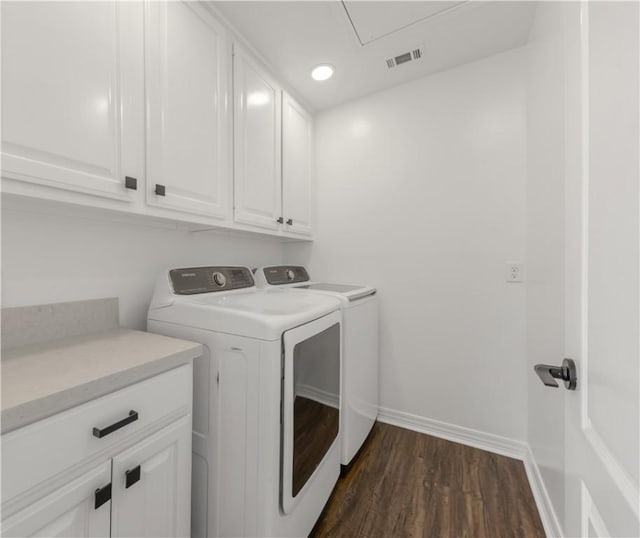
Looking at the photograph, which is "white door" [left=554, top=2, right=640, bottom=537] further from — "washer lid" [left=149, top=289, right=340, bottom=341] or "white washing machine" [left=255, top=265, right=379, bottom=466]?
"white washing machine" [left=255, top=265, right=379, bottom=466]

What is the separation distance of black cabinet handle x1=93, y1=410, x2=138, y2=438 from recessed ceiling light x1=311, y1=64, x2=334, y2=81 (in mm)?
2073

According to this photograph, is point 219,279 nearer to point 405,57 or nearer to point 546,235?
point 546,235

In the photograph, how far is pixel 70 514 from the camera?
631 millimetres

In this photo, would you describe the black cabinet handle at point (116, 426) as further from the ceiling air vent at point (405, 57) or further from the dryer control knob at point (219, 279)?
the ceiling air vent at point (405, 57)

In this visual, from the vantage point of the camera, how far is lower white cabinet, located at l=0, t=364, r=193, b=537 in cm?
55

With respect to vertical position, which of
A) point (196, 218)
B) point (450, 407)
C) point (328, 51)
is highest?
point (328, 51)

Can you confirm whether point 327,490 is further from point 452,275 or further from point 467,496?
point 452,275

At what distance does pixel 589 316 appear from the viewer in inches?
22.0

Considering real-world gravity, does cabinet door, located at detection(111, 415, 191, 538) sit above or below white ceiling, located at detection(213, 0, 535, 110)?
below

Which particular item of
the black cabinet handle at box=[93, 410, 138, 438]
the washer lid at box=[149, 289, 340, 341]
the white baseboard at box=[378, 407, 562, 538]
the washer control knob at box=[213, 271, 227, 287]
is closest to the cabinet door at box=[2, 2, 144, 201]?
the washer lid at box=[149, 289, 340, 341]

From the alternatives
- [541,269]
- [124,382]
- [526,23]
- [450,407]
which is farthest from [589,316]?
[526,23]

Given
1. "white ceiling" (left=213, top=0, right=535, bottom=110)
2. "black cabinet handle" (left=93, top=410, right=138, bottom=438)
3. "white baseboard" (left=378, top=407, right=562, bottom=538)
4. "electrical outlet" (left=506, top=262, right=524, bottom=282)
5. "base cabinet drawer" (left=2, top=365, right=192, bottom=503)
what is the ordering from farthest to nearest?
1. "electrical outlet" (left=506, top=262, right=524, bottom=282)
2. "white ceiling" (left=213, top=0, right=535, bottom=110)
3. "white baseboard" (left=378, top=407, right=562, bottom=538)
4. "black cabinet handle" (left=93, top=410, right=138, bottom=438)
5. "base cabinet drawer" (left=2, top=365, right=192, bottom=503)

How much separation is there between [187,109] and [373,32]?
1124 mm

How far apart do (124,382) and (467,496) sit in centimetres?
168
